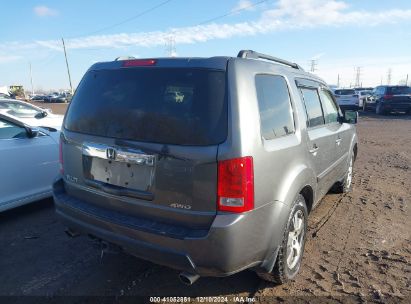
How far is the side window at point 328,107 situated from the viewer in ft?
14.2

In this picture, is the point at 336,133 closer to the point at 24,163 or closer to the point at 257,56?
the point at 257,56

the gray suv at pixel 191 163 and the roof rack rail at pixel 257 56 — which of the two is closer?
the gray suv at pixel 191 163

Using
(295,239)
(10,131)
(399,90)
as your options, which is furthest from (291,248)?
(399,90)

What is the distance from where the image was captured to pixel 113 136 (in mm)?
2736

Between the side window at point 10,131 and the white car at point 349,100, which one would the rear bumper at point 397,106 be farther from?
the side window at point 10,131

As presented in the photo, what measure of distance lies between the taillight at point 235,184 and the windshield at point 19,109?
807 cm

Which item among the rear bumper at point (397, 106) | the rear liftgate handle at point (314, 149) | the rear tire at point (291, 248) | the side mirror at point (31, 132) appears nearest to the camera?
the rear tire at point (291, 248)

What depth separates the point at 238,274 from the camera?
3342 mm

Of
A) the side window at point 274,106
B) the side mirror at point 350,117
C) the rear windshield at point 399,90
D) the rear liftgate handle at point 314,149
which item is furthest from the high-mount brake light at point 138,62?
the rear windshield at point 399,90

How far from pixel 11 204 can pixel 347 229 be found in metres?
4.30

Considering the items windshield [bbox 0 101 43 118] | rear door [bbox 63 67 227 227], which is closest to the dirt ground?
rear door [bbox 63 67 227 227]

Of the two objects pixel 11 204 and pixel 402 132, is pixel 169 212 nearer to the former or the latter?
pixel 11 204

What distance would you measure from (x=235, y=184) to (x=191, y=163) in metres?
Answer: 0.33

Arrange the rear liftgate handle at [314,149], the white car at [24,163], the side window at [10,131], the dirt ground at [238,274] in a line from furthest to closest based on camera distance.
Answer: the side window at [10,131] → the white car at [24,163] → the rear liftgate handle at [314,149] → the dirt ground at [238,274]
